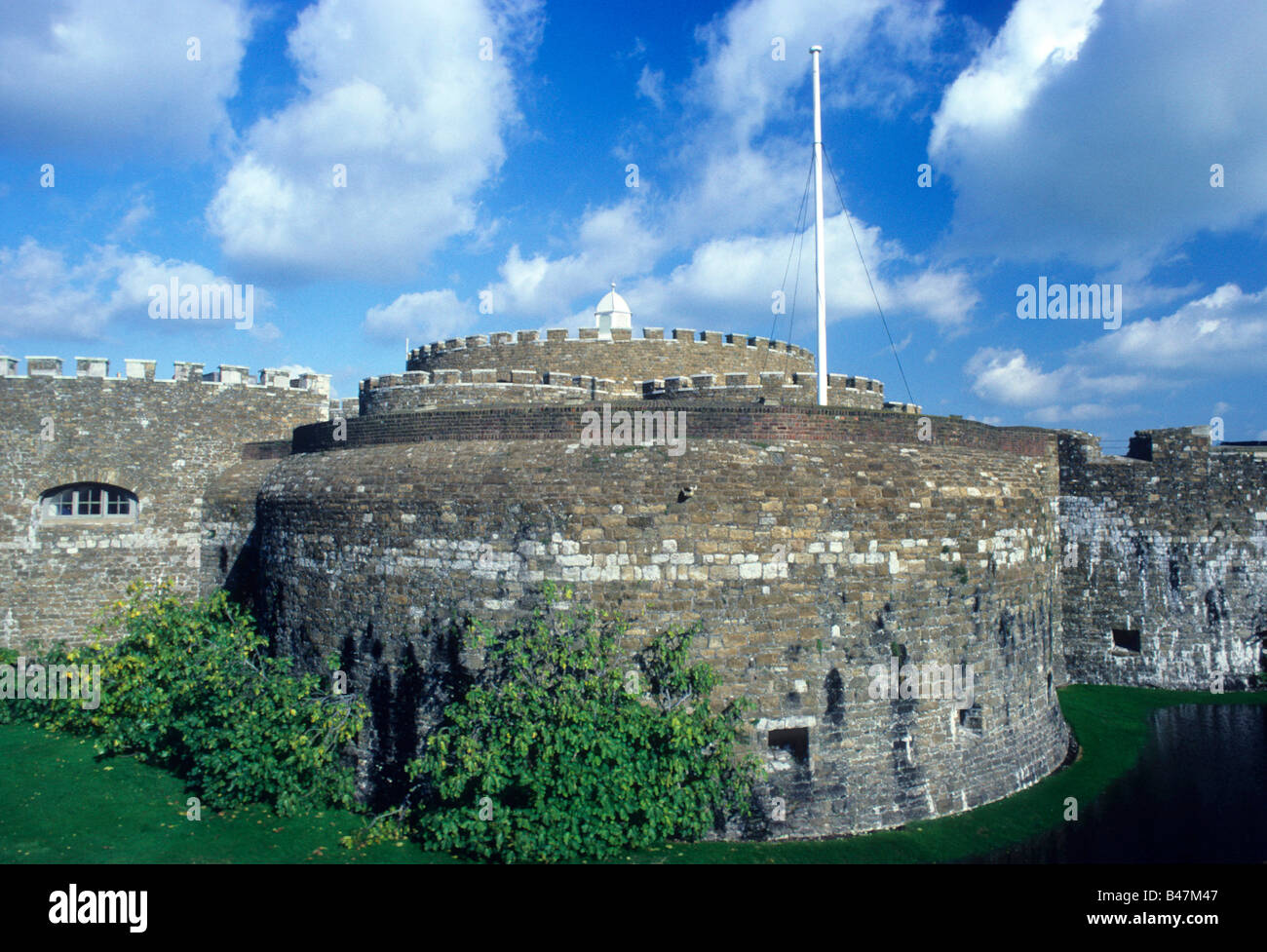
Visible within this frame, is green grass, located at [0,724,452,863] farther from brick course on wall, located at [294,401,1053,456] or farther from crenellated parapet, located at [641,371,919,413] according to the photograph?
crenellated parapet, located at [641,371,919,413]

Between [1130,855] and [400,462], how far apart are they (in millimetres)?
12284

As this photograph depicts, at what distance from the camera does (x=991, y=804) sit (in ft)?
38.6

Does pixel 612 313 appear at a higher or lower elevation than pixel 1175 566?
higher

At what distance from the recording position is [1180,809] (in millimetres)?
12180

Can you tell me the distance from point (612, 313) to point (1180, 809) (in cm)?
1899

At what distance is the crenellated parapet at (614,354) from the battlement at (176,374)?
405cm

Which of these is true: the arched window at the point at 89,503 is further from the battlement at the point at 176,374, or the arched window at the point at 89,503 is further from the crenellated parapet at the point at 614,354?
the crenellated parapet at the point at 614,354

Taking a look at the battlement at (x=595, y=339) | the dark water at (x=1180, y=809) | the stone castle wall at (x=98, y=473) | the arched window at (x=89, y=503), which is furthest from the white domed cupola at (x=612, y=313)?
the dark water at (x=1180, y=809)

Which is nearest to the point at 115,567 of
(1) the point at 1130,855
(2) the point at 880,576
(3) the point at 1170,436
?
(2) the point at 880,576

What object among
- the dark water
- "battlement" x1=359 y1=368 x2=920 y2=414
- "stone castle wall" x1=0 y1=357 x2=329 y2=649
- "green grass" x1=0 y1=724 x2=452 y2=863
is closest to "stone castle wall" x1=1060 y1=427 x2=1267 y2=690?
the dark water

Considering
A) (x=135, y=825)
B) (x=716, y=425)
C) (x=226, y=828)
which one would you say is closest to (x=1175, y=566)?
(x=716, y=425)

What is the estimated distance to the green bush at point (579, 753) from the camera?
32.0 feet

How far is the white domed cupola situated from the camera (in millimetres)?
24625

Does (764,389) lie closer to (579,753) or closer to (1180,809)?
(579,753)
